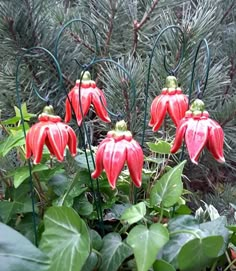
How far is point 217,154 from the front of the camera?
1.86 ft

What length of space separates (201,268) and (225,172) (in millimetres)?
545

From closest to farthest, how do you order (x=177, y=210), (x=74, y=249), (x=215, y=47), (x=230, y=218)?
(x=74, y=249) < (x=177, y=210) < (x=230, y=218) < (x=215, y=47)

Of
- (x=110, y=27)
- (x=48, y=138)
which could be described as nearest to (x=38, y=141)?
(x=48, y=138)

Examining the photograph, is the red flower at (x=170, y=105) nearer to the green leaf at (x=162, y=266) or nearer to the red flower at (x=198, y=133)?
the red flower at (x=198, y=133)

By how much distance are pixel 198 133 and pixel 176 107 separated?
68 millimetres

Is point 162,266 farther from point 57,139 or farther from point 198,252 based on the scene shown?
point 57,139

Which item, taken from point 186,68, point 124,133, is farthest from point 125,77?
point 124,133

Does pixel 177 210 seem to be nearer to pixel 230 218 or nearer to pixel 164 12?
pixel 230 218

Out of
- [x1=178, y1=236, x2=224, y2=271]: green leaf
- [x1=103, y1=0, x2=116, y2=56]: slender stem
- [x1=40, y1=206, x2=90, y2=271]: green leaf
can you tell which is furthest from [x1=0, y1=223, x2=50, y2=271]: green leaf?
[x1=103, y1=0, x2=116, y2=56]: slender stem

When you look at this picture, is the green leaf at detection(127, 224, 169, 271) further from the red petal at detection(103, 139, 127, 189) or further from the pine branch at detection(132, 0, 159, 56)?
the pine branch at detection(132, 0, 159, 56)

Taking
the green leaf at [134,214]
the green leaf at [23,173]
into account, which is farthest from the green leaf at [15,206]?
the green leaf at [134,214]

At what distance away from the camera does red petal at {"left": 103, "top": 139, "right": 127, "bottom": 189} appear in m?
0.54

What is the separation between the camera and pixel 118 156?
1.77 feet

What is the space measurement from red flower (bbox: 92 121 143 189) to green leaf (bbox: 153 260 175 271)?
0.08m
